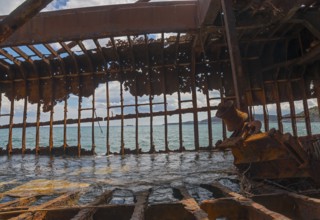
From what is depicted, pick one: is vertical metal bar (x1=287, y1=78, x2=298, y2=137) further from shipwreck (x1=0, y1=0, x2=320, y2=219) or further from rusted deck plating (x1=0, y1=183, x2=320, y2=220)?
rusted deck plating (x1=0, y1=183, x2=320, y2=220)

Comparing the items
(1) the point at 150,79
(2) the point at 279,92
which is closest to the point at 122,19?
(1) the point at 150,79

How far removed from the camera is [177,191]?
15.8 ft

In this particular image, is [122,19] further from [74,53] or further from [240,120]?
[240,120]

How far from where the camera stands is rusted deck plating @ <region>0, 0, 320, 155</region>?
8.32 m

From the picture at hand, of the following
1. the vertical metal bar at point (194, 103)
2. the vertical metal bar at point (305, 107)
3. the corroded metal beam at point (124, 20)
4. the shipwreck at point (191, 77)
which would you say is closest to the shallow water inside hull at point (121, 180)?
the shipwreck at point (191, 77)

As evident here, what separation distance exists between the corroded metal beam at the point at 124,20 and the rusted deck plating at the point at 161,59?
0.03 metres

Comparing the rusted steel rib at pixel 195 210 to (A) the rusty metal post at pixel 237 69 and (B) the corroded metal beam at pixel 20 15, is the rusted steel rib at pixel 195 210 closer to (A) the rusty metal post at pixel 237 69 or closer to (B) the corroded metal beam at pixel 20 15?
(A) the rusty metal post at pixel 237 69

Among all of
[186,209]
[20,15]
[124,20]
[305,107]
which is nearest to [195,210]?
[186,209]

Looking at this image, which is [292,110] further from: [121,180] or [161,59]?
[121,180]

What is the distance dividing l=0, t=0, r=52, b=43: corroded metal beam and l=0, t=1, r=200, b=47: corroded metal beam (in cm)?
577

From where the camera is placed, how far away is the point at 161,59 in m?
12.2

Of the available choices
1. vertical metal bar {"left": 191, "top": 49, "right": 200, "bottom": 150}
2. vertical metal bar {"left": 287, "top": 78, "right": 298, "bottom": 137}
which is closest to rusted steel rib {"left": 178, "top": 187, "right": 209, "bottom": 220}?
vertical metal bar {"left": 191, "top": 49, "right": 200, "bottom": 150}

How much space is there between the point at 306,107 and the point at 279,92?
1148 mm

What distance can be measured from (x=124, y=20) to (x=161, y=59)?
4.02 meters
